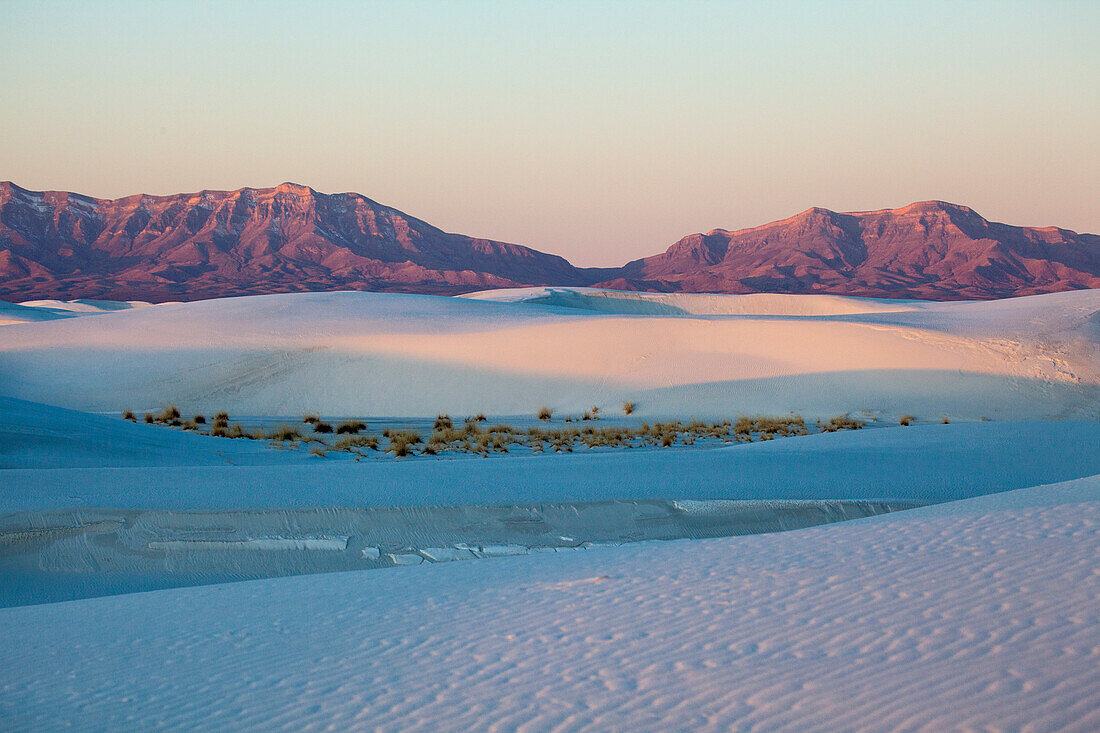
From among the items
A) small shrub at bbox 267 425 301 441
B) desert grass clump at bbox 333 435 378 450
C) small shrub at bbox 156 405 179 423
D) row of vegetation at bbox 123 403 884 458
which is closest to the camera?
desert grass clump at bbox 333 435 378 450

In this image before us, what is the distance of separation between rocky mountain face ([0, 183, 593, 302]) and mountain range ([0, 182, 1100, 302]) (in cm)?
32

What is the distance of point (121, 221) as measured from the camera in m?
153

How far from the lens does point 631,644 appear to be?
13.7 ft

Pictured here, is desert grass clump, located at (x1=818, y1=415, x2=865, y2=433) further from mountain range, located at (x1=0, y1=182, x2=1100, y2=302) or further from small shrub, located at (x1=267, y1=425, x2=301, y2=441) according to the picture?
mountain range, located at (x1=0, y1=182, x2=1100, y2=302)

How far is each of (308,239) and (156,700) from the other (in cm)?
14778

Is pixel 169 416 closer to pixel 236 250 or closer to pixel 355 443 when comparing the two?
pixel 355 443

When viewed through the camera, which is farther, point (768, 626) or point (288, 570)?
point (288, 570)

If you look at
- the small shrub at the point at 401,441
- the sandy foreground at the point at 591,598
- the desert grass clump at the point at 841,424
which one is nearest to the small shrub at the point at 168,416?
the sandy foreground at the point at 591,598

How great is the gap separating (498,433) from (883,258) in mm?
135558

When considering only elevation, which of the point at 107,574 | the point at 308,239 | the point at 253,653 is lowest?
the point at 107,574

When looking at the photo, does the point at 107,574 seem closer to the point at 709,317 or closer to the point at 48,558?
the point at 48,558

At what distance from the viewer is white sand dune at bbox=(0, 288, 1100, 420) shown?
2136cm

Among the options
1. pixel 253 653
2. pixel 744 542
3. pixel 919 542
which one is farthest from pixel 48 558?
pixel 919 542

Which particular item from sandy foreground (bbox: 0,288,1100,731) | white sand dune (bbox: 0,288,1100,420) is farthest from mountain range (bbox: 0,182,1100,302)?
sandy foreground (bbox: 0,288,1100,731)
